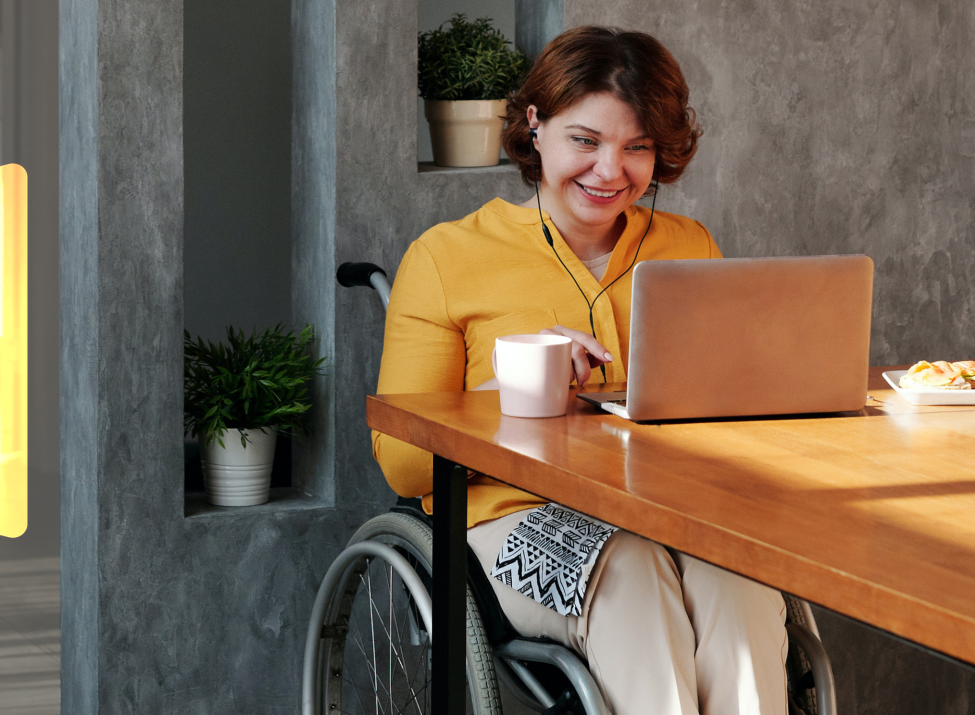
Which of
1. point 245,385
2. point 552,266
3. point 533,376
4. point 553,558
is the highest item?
point 552,266

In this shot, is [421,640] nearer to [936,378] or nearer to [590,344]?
[590,344]

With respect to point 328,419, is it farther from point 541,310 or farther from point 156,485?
point 541,310

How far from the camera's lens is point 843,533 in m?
0.80

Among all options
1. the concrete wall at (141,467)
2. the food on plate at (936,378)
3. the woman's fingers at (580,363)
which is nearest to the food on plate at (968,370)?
the food on plate at (936,378)

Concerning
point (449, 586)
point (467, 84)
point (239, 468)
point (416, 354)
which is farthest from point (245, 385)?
point (449, 586)

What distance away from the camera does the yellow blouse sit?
165 centimetres

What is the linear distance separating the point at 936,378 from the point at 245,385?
1184mm

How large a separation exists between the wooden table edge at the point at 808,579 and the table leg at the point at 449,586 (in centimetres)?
22

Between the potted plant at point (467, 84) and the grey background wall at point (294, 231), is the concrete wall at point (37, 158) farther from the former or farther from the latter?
the potted plant at point (467, 84)

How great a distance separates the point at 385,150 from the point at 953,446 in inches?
49.8

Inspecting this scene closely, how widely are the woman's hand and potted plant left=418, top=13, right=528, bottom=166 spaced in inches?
35.8

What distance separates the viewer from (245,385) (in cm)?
201

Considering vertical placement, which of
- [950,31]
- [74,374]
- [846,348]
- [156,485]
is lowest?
[156,485]

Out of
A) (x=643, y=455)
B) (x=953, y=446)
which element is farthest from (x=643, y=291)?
(x=953, y=446)
